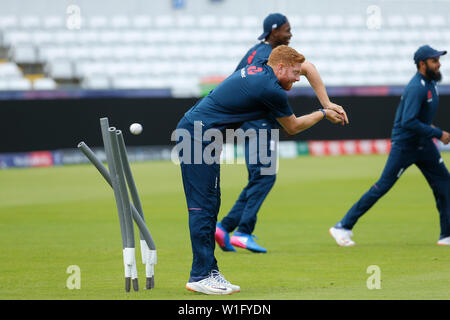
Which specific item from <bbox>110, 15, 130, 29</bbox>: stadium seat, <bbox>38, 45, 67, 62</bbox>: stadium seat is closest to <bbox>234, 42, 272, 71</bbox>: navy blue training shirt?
<bbox>38, 45, 67, 62</bbox>: stadium seat

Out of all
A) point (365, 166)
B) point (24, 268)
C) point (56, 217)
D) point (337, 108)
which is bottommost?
point (365, 166)

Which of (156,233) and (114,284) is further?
(156,233)

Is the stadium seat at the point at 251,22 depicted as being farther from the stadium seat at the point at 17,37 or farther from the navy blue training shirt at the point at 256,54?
the navy blue training shirt at the point at 256,54

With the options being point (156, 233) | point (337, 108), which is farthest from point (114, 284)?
point (156, 233)

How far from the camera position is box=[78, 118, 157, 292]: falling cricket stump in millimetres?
6508

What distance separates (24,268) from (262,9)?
77.9 ft

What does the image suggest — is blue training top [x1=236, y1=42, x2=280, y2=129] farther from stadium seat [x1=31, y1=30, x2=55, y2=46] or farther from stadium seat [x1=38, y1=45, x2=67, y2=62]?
stadium seat [x1=31, y1=30, x2=55, y2=46]

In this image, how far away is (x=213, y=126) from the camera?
6918 mm

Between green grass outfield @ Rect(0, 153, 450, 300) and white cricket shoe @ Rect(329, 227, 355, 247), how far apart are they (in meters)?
0.13

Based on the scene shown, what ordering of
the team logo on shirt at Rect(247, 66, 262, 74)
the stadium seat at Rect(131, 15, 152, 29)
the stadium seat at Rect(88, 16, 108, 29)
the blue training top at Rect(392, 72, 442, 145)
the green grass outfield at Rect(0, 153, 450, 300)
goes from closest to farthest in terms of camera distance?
the team logo on shirt at Rect(247, 66, 262, 74)
the green grass outfield at Rect(0, 153, 450, 300)
the blue training top at Rect(392, 72, 442, 145)
the stadium seat at Rect(88, 16, 108, 29)
the stadium seat at Rect(131, 15, 152, 29)

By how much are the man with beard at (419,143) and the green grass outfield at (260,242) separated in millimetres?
348

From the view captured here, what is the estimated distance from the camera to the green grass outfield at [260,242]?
704cm

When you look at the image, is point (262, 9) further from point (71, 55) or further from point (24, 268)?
point (24, 268)

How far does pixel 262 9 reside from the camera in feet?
101
